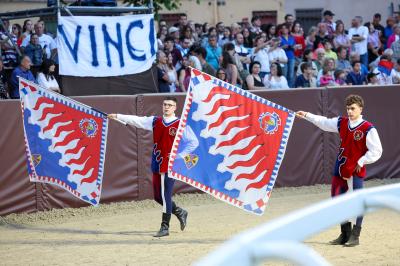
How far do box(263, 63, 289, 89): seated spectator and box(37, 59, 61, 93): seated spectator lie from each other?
164 inches

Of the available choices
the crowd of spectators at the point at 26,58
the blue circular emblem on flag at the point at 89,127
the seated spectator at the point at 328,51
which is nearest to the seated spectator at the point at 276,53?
the seated spectator at the point at 328,51

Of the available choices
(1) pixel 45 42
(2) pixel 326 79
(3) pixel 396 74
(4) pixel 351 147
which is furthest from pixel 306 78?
(4) pixel 351 147

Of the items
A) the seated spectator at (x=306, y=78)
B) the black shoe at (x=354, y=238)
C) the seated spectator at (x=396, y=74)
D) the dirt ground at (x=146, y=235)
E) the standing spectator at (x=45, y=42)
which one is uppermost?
the standing spectator at (x=45, y=42)

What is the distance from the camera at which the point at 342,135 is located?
9930 millimetres

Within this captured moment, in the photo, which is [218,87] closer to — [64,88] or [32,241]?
[32,241]

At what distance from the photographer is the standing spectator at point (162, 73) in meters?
15.5

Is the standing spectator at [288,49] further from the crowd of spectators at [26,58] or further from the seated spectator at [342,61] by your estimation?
the crowd of spectators at [26,58]

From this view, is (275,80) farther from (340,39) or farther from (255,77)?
(340,39)

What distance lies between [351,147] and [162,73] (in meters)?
6.30

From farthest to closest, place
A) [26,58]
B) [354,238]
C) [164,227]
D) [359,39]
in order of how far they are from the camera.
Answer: [359,39]
[26,58]
[164,227]
[354,238]

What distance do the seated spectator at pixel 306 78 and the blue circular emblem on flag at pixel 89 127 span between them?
6.50 metres

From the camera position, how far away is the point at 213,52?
55.8 ft

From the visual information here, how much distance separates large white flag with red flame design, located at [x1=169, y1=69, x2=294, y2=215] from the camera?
10.4 metres

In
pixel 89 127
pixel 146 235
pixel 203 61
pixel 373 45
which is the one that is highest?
pixel 203 61
